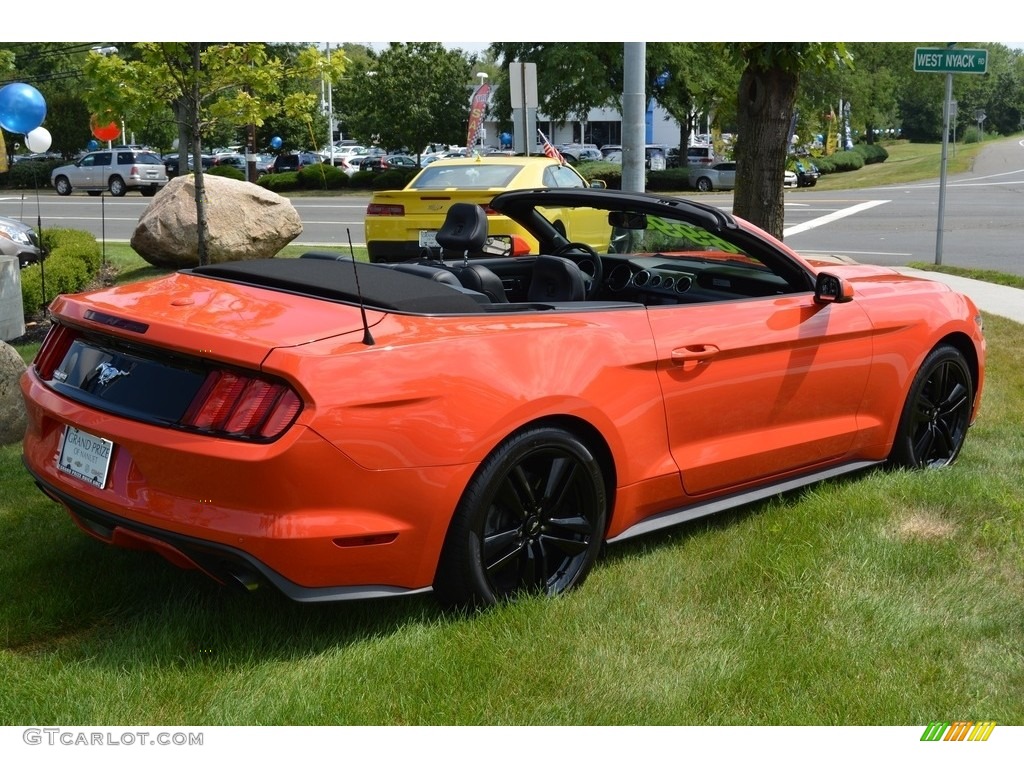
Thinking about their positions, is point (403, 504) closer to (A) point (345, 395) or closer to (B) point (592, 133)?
(A) point (345, 395)

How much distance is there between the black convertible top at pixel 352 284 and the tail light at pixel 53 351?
56cm

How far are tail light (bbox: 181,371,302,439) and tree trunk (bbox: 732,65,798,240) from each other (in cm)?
633

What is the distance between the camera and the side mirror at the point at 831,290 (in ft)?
15.6

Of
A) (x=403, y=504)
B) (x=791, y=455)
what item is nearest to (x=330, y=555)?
(x=403, y=504)

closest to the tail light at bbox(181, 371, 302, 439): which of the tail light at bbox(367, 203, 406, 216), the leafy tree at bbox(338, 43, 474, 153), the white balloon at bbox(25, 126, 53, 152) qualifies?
the tail light at bbox(367, 203, 406, 216)

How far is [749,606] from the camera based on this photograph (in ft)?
12.5

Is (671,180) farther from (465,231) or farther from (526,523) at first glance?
(526,523)

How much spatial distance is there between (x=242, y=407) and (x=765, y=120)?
22.0 ft

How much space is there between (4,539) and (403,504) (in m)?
1.99

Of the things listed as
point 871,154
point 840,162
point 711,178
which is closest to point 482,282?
point 711,178

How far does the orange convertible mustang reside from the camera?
325 centimetres

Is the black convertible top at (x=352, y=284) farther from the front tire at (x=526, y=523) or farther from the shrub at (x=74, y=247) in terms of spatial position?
the shrub at (x=74, y=247)

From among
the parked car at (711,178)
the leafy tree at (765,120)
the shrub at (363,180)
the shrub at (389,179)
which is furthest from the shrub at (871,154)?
the leafy tree at (765,120)

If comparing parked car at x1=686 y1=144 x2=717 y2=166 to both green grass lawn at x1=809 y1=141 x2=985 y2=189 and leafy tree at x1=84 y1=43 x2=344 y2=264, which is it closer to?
green grass lawn at x1=809 y1=141 x2=985 y2=189
